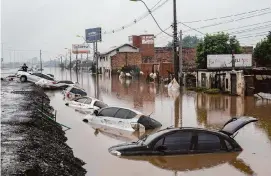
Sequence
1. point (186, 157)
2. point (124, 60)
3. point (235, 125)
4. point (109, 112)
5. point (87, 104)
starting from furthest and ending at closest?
point (124, 60) < point (87, 104) < point (109, 112) < point (235, 125) < point (186, 157)

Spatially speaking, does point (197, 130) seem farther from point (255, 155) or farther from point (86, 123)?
point (86, 123)

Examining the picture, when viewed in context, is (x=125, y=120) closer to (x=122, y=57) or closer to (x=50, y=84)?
(x=50, y=84)

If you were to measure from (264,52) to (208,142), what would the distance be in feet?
159

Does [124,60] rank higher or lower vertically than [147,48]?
lower

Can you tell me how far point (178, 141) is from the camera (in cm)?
1412

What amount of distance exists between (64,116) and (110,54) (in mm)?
66336

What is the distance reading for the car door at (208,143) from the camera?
14237mm

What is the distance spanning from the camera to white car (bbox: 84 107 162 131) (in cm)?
1925

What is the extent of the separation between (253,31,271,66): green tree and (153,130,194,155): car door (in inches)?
1892

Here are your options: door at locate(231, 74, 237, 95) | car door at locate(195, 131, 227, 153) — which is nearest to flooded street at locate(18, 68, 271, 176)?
car door at locate(195, 131, 227, 153)

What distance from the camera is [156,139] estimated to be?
14.0 m

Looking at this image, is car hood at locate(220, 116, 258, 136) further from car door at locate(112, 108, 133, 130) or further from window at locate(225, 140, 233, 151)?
car door at locate(112, 108, 133, 130)

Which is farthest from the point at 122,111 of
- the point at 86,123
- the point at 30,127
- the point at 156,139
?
the point at 156,139

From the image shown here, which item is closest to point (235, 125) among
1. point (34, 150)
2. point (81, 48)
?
point (34, 150)
